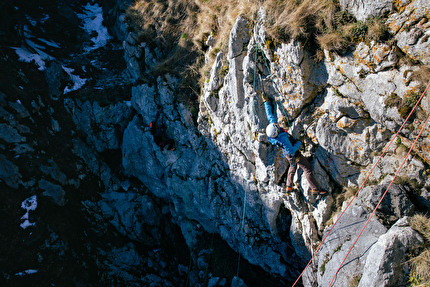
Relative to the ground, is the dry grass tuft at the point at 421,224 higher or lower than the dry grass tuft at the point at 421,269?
higher

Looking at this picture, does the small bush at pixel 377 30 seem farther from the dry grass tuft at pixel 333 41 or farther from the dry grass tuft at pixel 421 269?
the dry grass tuft at pixel 421 269

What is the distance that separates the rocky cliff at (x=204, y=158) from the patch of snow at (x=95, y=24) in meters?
0.26

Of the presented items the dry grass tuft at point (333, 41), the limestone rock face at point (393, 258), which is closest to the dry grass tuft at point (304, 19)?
the dry grass tuft at point (333, 41)

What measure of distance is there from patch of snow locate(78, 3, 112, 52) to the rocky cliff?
0.26 m

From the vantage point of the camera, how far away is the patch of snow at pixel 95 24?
23.2 metres

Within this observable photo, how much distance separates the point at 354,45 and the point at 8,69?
2156 centimetres

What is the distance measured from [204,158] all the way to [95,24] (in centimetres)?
2062

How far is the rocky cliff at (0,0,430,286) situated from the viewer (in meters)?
6.41

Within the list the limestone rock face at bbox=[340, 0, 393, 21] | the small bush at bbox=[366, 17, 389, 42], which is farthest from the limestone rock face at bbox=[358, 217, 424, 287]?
the limestone rock face at bbox=[340, 0, 393, 21]

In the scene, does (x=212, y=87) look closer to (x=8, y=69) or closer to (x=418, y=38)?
(x=418, y=38)

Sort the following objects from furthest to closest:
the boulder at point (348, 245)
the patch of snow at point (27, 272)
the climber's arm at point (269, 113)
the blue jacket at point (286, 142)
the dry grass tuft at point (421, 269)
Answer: the patch of snow at point (27, 272) → the climber's arm at point (269, 113) → the blue jacket at point (286, 142) → the boulder at point (348, 245) → the dry grass tuft at point (421, 269)

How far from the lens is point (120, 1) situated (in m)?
21.2

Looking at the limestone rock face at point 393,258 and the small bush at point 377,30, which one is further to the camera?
the small bush at point 377,30

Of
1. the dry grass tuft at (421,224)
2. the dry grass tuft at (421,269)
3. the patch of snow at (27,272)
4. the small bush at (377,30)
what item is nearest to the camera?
the dry grass tuft at (421,269)
